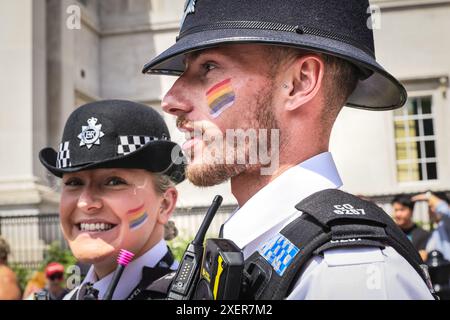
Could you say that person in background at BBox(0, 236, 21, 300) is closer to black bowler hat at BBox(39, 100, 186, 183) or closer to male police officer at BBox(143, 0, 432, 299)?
black bowler hat at BBox(39, 100, 186, 183)

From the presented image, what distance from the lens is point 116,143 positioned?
2.74 meters

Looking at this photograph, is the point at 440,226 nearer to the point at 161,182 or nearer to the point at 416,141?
the point at 161,182

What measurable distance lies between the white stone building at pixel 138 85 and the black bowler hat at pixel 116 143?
10.5m

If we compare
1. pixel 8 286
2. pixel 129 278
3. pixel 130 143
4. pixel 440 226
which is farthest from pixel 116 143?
pixel 440 226

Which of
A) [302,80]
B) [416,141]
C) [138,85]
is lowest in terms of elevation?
[302,80]

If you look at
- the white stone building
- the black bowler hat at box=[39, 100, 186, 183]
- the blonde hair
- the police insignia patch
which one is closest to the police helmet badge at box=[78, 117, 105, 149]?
the black bowler hat at box=[39, 100, 186, 183]

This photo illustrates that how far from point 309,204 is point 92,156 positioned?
4.54 feet

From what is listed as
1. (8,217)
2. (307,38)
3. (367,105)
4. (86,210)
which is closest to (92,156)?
(86,210)

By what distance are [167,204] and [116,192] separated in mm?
304

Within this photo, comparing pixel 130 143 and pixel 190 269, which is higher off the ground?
pixel 130 143

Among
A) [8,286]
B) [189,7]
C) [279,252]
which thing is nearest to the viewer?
[279,252]

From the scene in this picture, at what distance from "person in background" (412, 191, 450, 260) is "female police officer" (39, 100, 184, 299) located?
4157 millimetres

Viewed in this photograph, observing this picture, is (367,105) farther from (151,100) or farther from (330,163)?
(151,100)

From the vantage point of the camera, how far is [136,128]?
2.82m
